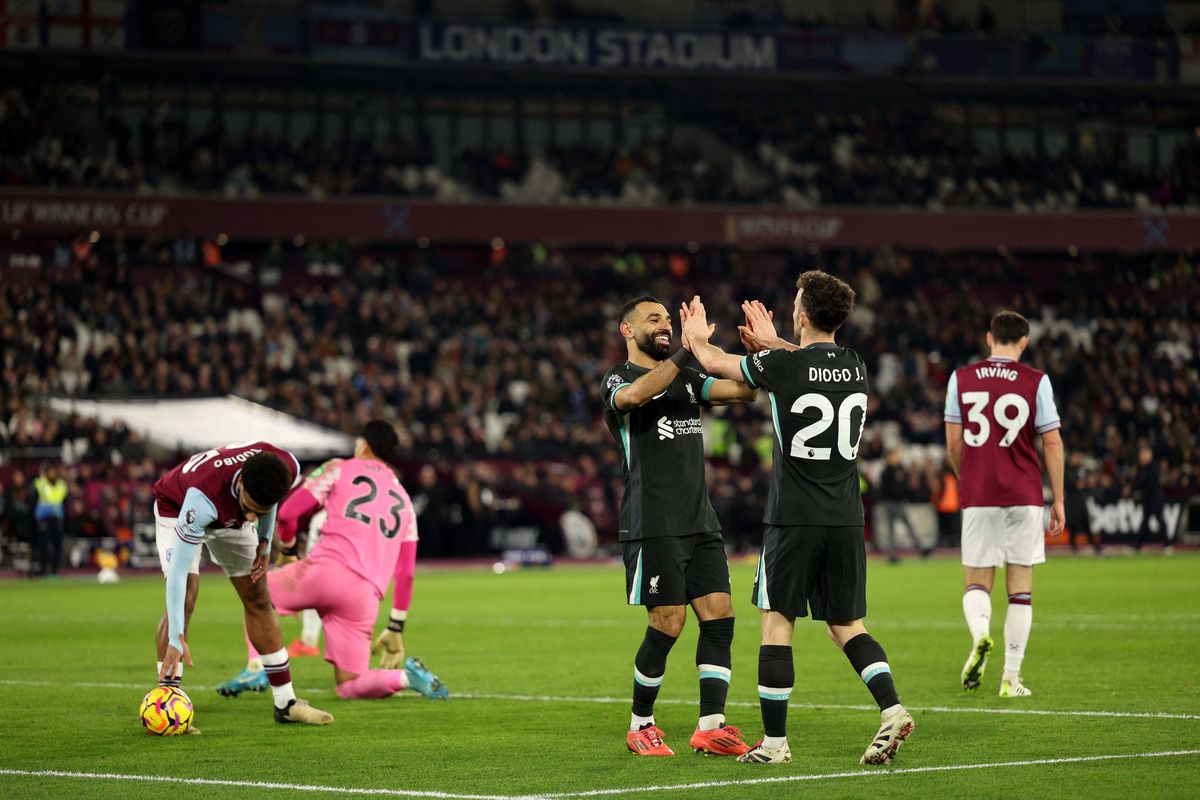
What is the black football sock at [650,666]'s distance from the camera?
9.20 m

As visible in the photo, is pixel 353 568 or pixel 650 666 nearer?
pixel 650 666

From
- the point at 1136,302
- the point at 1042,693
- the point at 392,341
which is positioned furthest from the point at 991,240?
the point at 1042,693

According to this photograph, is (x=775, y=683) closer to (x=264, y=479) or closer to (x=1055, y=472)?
(x=264, y=479)

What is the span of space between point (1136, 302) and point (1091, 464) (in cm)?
1066

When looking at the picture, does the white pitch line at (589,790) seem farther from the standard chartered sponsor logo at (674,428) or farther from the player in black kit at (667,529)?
the standard chartered sponsor logo at (674,428)

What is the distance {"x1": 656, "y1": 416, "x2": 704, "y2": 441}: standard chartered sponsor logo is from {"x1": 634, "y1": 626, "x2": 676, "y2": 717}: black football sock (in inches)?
43.2

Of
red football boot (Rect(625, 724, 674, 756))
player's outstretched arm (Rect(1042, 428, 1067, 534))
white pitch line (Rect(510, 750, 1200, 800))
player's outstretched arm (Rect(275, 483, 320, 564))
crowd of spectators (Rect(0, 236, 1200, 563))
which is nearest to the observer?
white pitch line (Rect(510, 750, 1200, 800))

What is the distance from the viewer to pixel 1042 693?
11.7 metres

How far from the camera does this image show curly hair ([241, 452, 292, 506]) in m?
9.67

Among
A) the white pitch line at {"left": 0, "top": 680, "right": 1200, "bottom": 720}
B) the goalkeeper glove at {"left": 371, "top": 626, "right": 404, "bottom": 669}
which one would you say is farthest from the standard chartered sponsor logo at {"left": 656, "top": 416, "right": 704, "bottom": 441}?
the goalkeeper glove at {"left": 371, "top": 626, "right": 404, "bottom": 669}

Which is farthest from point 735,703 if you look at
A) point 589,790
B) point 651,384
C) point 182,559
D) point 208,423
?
point 208,423

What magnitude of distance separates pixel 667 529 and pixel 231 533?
307 centimetres

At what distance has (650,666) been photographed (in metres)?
9.20

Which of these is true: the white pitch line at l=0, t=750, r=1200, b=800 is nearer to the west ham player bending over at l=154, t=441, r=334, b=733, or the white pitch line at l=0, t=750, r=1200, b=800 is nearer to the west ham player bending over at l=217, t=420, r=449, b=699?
the west ham player bending over at l=154, t=441, r=334, b=733
